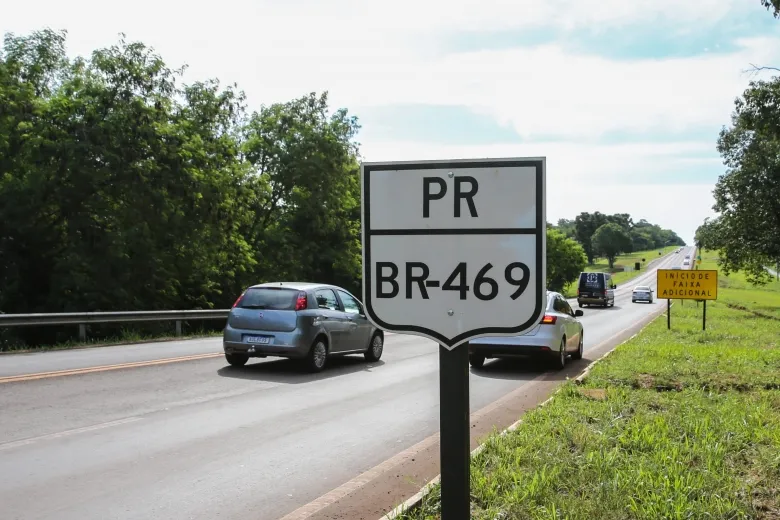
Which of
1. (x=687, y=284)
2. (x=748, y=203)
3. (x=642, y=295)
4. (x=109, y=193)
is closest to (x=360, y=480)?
(x=687, y=284)

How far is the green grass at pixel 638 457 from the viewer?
4898 millimetres

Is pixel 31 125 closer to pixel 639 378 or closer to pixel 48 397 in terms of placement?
pixel 48 397

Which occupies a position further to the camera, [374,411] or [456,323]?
[374,411]

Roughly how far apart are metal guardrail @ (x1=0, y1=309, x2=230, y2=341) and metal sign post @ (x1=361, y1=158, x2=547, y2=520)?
15596mm

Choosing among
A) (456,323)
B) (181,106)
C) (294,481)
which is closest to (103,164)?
(181,106)

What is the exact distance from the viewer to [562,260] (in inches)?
4828

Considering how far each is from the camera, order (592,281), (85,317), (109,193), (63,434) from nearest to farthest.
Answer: (63,434)
(85,317)
(109,193)
(592,281)

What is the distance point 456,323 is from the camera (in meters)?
2.71

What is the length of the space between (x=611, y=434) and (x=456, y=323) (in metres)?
4.89

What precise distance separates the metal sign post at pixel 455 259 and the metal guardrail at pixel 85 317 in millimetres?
15596

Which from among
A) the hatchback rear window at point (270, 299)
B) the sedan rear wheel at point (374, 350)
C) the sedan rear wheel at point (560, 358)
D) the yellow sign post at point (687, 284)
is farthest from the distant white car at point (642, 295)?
the hatchback rear window at point (270, 299)

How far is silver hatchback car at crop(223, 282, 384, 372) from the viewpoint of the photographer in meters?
13.1

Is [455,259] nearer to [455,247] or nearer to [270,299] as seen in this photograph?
[455,247]

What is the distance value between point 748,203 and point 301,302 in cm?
4367
